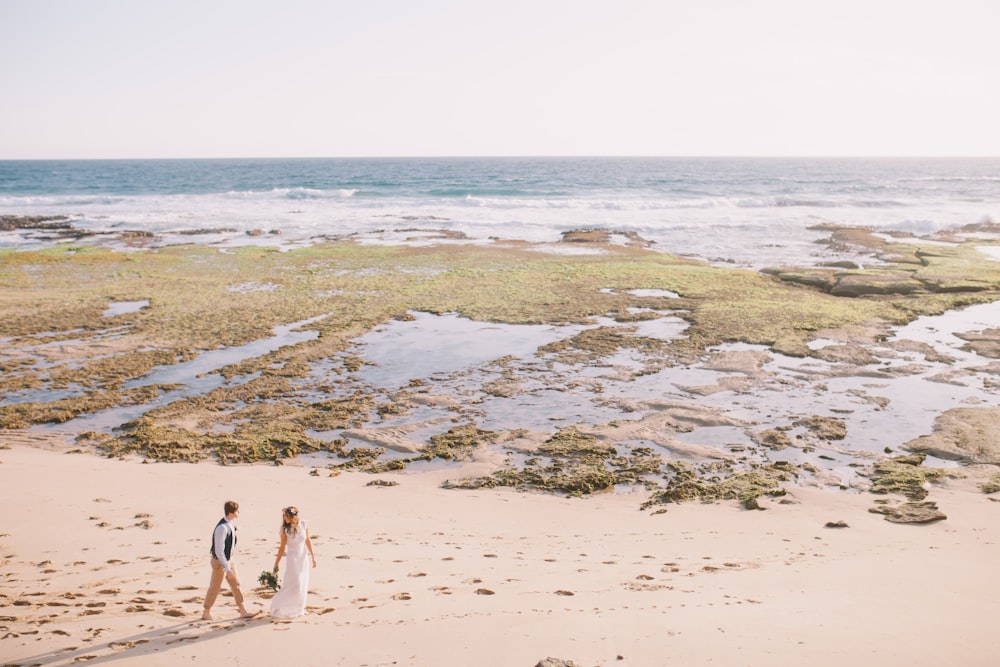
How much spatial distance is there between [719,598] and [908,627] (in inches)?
65.0

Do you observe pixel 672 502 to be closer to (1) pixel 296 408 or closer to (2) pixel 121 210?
(1) pixel 296 408

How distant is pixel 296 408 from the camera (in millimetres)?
13914

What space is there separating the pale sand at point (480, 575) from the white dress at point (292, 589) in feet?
0.44

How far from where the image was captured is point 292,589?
22.0 ft

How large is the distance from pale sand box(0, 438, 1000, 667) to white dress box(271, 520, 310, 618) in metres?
0.14

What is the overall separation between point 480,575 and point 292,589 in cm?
207

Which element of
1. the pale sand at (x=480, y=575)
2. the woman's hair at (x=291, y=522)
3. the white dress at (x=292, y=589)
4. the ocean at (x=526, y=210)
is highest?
the ocean at (x=526, y=210)

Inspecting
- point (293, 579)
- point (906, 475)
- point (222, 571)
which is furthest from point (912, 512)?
point (222, 571)

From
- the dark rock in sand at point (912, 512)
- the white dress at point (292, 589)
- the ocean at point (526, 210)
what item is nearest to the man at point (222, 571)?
the white dress at point (292, 589)

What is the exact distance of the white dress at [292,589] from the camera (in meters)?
6.67

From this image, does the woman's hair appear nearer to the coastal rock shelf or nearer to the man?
the man

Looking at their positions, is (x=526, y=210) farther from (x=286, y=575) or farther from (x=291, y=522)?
(x=286, y=575)

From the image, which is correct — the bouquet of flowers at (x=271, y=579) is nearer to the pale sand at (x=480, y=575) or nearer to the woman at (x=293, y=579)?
the woman at (x=293, y=579)

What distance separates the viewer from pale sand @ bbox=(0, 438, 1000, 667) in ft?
19.7
